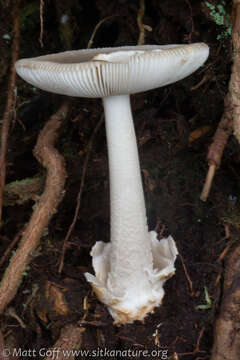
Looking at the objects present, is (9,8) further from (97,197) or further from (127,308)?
(127,308)

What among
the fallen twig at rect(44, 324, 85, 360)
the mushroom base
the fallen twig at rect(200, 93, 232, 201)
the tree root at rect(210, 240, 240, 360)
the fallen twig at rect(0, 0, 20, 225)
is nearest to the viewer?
the tree root at rect(210, 240, 240, 360)

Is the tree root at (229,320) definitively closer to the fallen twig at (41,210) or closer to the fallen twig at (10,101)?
the fallen twig at (41,210)

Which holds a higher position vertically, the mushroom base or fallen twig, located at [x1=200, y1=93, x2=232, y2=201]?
fallen twig, located at [x1=200, y1=93, x2=232, y2=201]

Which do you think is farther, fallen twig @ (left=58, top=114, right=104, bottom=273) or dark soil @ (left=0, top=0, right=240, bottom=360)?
fallen twig @ (left=58, top=114, right=104, bottom=273)

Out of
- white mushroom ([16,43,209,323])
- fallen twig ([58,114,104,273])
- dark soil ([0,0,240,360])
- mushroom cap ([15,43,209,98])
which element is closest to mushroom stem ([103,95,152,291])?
white mushroom ([16,43,209,323])

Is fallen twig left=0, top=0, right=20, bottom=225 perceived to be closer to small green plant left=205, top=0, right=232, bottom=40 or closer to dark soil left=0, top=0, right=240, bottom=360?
dark soil left=0, top=0, right=240, bottom=360

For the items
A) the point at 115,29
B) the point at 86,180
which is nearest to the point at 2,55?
the point at 115,29
